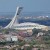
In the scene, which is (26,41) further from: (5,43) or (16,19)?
(16,19)

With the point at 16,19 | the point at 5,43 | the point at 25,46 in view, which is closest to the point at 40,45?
the point at 25,46

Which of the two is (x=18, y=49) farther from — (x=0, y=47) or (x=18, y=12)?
(x=18, y=12)

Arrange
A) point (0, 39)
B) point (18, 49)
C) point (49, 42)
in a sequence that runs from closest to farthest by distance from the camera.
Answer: point (18, 49)
point (49, 42)
point (0, 39)

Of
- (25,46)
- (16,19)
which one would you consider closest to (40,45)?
(25,46)

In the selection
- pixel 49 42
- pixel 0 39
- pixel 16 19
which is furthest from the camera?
pixel 16 19

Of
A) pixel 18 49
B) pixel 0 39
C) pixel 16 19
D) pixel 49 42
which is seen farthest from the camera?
pixel 16 19

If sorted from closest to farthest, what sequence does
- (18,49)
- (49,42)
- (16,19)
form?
1. (18,49)
2. (49,42)
3. (16,19)

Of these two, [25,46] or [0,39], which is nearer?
[25,46]

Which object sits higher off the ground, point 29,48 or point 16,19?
point 29,48

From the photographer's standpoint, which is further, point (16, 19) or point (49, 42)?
point (16, 19)
